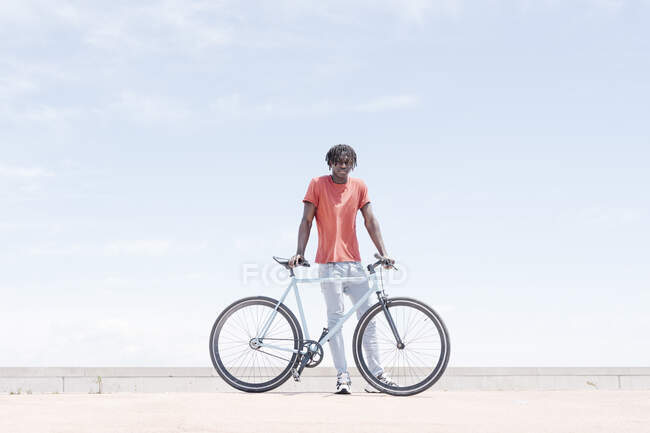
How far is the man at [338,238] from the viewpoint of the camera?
7.05 m

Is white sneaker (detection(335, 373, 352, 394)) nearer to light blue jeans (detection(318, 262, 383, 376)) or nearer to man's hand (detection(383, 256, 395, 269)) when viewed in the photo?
light blue jeans (detection(318, 262, 383, 376))

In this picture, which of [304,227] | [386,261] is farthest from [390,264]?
[304,227]

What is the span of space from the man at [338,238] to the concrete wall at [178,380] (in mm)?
3434

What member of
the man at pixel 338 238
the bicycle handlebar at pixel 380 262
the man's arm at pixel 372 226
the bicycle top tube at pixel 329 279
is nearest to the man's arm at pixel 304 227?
the man at pixel 338 238

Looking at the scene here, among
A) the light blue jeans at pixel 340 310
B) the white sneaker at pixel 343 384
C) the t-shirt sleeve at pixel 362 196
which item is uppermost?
the t-shirt sleeve at pixel 362 196

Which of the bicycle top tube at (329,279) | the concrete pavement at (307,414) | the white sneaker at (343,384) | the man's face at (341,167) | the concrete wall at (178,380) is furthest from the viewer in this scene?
the concrete wall at (178,380)

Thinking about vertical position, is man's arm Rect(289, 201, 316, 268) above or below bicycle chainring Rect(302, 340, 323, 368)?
above

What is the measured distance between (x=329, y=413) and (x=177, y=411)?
120 cm

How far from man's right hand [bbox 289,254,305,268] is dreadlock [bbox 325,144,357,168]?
42.5 inches

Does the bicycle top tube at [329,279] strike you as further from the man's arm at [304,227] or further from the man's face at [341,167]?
the man's face at [341,167]

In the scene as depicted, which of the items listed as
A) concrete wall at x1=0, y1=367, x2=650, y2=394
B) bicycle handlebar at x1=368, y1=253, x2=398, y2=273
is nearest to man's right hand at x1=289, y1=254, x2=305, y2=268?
bicycle handlebar at x1=368, y1=253, x2=398, y2=273

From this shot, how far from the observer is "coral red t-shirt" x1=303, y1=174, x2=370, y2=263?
711 centimetres

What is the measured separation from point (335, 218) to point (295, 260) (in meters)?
0.62

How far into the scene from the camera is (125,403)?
576cm
